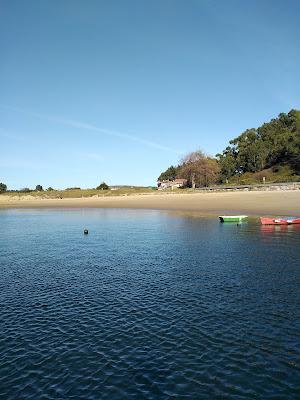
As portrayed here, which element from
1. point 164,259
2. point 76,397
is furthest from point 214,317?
point 164,259

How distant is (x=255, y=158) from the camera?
14062 centimetres

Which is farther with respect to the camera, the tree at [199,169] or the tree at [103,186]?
the tree at [103,186]

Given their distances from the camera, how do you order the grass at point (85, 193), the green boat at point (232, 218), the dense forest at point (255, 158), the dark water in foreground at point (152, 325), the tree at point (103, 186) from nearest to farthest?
the dark water in foreground at point (152, 325) → the green boat at point (232, 218) → the dense forest at point (255, 158) → the grass at point (85, 193) → the tree at point (103, 186)

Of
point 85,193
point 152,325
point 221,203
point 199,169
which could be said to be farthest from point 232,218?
point 85,193

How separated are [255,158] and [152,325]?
132 metres

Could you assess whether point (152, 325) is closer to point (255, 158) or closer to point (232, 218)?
point (232, 218)

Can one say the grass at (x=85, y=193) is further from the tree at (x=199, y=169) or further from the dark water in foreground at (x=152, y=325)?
the dark water in foreground at (x=152, y=325)

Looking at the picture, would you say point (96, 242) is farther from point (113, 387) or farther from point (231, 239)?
point (113, 387)

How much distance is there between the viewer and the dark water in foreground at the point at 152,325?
39.4 feet

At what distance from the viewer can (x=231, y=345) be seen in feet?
48.3

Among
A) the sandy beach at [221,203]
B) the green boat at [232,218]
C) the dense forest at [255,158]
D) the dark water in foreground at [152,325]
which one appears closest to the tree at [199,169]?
the dense forest at [255,158]

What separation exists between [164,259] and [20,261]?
13217 mm

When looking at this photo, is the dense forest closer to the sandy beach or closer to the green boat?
the sandy beach

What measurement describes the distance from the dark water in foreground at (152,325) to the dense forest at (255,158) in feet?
318
